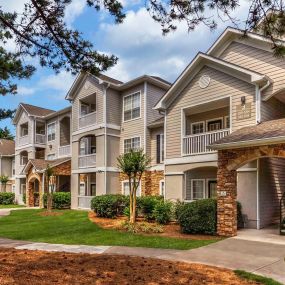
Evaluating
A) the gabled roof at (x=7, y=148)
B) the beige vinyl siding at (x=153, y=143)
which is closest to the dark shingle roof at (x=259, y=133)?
the beige vinyl siding at (x=153, y=143)

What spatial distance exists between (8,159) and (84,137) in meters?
20.5

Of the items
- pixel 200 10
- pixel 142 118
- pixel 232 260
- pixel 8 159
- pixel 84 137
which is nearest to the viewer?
pixel 200 10

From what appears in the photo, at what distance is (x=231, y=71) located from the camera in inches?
634

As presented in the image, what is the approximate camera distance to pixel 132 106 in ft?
81.9

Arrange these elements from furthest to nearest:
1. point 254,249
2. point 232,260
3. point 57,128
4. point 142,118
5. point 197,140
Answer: point 57,128
point 142,118
point 197,140
point 254,249
point 232,260

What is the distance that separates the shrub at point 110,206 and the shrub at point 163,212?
3158 mm

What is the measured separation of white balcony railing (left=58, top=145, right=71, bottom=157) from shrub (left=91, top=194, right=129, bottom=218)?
12617mm

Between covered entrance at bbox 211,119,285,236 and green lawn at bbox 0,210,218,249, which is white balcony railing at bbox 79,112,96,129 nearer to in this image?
green lawn at bbox 0,210,218,249

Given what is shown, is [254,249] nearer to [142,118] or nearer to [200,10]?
[200,10]

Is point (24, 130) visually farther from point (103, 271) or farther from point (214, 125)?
point (103, 271)

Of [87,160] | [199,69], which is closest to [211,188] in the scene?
[199,69]

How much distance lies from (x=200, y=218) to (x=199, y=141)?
4956 millimetres

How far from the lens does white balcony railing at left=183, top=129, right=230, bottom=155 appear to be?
666 inches

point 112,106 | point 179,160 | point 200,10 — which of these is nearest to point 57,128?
point 112,106
